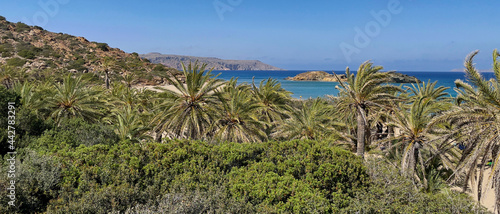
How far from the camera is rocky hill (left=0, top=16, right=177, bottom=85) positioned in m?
52.4

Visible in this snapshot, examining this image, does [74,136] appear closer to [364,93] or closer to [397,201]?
[397,201]

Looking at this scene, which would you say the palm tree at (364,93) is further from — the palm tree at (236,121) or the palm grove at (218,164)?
the palm tree at (236,121)

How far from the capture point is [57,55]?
59312 millimetres

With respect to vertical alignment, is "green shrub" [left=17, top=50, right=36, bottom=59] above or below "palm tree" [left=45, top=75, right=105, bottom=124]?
above

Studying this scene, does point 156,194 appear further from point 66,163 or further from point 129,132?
point 129,132

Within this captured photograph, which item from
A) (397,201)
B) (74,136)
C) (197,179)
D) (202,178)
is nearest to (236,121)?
(197,179)

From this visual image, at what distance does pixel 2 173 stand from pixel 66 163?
1.53 metres

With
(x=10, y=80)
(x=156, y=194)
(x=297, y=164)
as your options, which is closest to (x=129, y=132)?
(x=156, y=194)

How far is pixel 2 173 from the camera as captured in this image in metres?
7.94

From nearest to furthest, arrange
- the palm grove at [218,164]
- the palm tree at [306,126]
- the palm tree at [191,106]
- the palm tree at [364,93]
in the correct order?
the palm grove at [218,164], the palm tree at [191,106], the palm tree at [364,93], the palm tree at [306,126]

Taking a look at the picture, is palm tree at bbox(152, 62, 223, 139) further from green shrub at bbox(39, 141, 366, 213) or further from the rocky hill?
the rocky hill

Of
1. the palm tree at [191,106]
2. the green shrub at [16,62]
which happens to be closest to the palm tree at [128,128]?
the palm tree at [191,106]

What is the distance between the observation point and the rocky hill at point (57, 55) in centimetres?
5238

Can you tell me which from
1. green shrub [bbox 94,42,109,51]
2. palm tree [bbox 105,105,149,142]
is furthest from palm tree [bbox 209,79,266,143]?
green shrub [bbox 94,42,109,51]
